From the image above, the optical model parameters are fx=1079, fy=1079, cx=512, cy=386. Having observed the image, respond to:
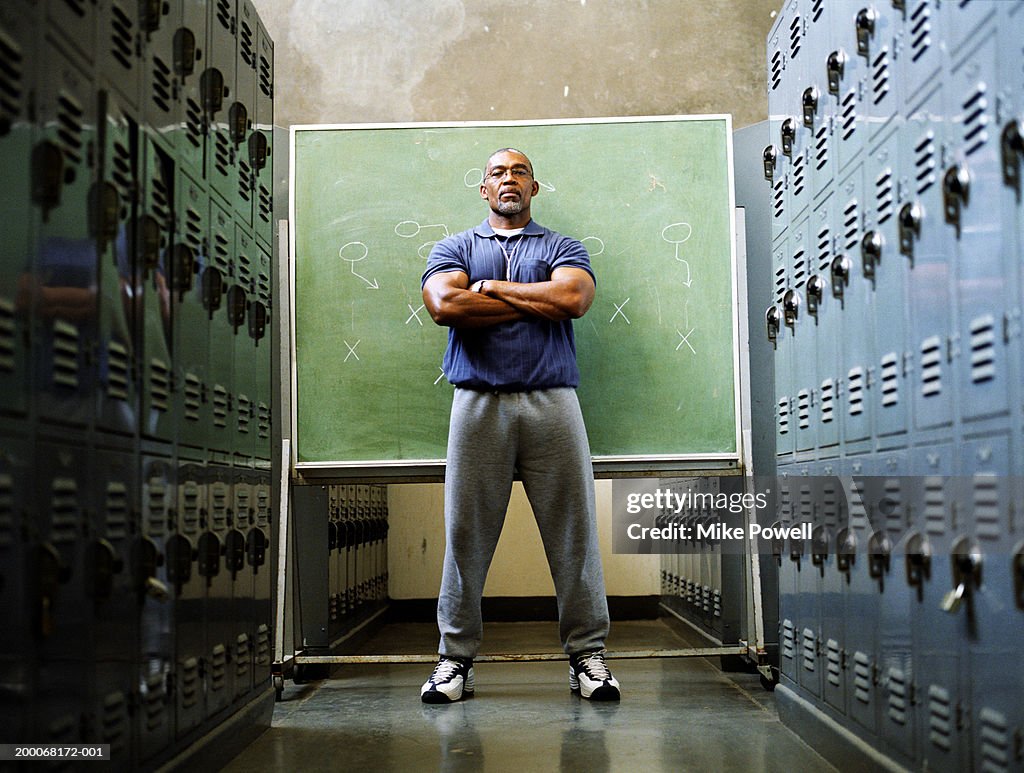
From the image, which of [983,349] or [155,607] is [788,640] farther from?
[155,607]

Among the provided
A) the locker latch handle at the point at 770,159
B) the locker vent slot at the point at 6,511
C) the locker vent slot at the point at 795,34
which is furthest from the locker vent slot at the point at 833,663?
the locker vent slot at the point at 6,511

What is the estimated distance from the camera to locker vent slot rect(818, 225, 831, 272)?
2.44m

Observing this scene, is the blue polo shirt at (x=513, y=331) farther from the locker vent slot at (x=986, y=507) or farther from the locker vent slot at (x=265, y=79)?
the locker vent slot at (x=986, y=507)

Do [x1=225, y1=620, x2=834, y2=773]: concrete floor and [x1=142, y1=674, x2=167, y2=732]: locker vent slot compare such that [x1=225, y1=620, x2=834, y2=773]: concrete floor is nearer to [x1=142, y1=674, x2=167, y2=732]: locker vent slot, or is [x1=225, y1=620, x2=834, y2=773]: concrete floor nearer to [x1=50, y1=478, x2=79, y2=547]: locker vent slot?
[x1=142, y1=674, x2=167, y2=732]: locker vent slot

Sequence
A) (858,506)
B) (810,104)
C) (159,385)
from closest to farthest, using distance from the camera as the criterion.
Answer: (159,385), (858,506), (810,104)

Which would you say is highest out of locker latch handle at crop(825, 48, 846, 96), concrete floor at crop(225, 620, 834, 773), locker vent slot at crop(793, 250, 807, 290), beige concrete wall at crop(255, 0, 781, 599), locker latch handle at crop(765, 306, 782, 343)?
beige concrete wall at crop(255, 0, 781, 599)

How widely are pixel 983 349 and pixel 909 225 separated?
364mm

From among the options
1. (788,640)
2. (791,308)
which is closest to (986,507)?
(791,308)

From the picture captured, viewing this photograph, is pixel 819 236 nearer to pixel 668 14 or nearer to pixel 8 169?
pixel 8 169

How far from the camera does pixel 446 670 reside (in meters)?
3.27

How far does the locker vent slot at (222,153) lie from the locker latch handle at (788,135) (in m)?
1.42

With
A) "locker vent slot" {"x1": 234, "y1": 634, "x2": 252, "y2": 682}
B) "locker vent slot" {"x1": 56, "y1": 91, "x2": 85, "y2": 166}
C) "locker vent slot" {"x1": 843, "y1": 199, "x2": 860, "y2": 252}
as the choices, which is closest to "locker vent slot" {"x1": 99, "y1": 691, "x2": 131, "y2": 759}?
"locker vent slot" {"x1": 234, "y1": 634, "x2": 252, "y2": 682}

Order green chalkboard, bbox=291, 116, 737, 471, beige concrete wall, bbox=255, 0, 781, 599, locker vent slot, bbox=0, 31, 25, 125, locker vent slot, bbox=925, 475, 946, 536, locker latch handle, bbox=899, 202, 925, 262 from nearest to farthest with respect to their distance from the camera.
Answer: locker vent slot, bbox=0, 31, 25, 125
locker vent slot, bbox=925, 475, 946, 536
locker latch handle, bbox=899, 202, 925, 262
green chalkboard, bbox=291, 116, 737, 471
beige concrete wall, bbox=255, 0, 781, 599

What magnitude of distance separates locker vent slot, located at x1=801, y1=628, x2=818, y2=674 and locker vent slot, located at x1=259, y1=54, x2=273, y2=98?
1.99 m
